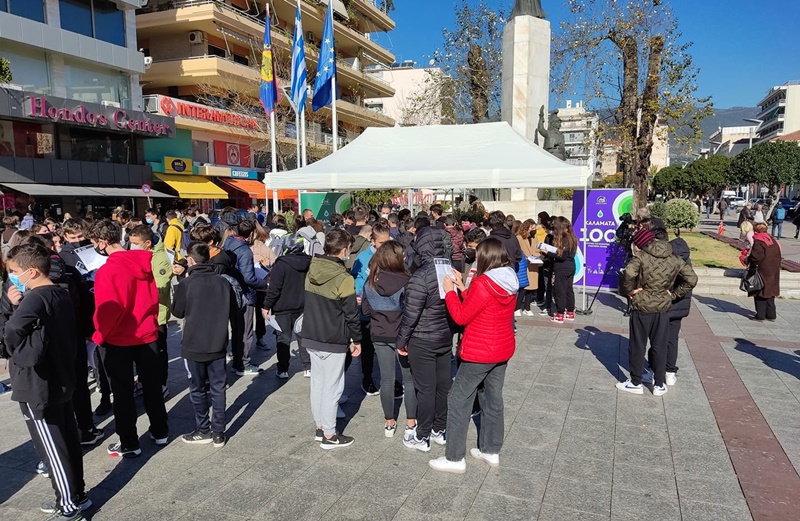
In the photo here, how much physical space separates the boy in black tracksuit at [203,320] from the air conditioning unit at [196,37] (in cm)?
2805

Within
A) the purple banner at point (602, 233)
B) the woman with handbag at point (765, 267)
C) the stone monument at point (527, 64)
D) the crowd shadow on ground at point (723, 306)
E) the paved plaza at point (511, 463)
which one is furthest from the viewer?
the stone monument at point (527, 64)

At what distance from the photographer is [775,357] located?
690 cm

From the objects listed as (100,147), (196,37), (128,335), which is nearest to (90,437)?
(128,335)

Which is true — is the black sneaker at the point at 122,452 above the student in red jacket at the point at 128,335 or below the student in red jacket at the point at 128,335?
below

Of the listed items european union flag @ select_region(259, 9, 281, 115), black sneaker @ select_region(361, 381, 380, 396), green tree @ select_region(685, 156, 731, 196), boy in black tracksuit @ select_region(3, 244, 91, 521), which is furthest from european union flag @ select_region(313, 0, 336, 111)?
green tree @ select_region(685, 156, 731, 196)

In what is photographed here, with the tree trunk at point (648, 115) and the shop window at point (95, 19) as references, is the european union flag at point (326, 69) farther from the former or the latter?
the shop window at point (95, 19)

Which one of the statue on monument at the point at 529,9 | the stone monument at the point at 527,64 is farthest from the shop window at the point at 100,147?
the statue on monument at the point at 529,9

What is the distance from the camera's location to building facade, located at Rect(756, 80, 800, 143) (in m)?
102

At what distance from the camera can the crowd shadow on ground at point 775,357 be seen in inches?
253

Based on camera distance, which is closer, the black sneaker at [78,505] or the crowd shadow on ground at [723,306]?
the black sneaker at [78,505]

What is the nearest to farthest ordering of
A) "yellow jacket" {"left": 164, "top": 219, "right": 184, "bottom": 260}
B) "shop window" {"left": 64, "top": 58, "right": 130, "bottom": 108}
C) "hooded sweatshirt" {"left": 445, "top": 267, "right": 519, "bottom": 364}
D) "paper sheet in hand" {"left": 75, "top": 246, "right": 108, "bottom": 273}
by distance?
"hooded sweatshirt" {"left": 445, "top": 267, "right": 519, "bottom": 364}, "paper sheet in hand" {"left": 75, "top": 246, "right": 108, "bottom": 273}, "yellow jacket" {"left": 164, "top": 219, "right": 184, "bottom": 260}, "shop window" {"left": 64, "top": 58, "right": 130, "bottom": 108}

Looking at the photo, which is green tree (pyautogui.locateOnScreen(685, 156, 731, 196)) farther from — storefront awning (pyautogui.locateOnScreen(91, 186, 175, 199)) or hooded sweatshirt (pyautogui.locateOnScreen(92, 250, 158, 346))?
hooded sweatshirt (pyautogui.locateOnScreen(92, 250, 158, 346))

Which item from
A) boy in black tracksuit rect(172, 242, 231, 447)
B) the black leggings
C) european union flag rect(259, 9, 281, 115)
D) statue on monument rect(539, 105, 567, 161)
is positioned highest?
european union flag rect(259, 9, 281, 115)

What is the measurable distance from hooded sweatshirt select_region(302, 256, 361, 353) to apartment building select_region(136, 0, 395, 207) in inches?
940
